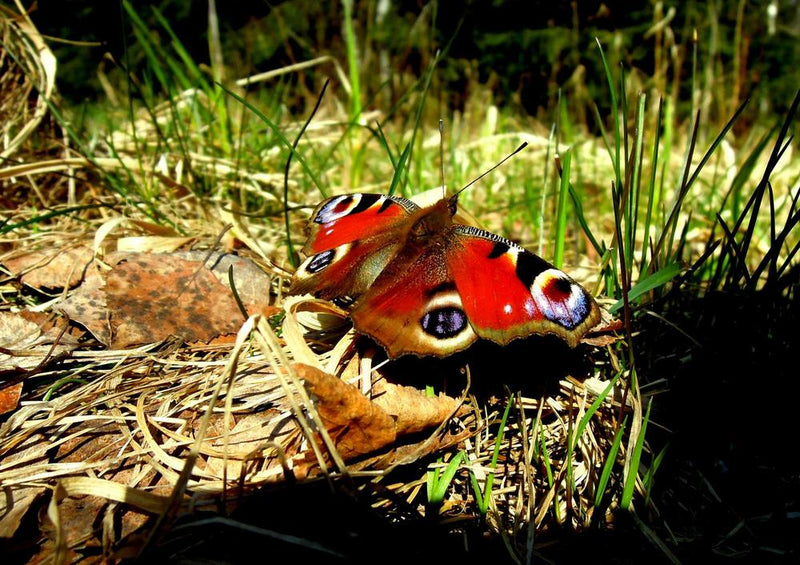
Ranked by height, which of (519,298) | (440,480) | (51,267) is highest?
(519,298)

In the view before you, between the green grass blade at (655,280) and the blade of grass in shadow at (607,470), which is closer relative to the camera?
the blade of grass in shadow at (607,470)

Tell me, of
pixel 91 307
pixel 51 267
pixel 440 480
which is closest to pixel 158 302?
pixel 91 307

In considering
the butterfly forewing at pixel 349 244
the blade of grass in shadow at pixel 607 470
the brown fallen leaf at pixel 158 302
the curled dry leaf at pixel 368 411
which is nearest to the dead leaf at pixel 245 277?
the brown fallen leaf at pixel 158 302

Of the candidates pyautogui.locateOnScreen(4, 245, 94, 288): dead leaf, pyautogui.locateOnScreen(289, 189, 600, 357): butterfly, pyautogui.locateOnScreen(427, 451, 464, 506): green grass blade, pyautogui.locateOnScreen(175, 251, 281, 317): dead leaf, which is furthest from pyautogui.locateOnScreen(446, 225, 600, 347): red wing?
pyautogui.locateOnScreen(4, 245, 94, 288): dead leaf

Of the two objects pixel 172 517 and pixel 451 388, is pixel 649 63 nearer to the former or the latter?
pixel 451 388

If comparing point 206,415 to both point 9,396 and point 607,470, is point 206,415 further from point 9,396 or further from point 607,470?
point 607,470

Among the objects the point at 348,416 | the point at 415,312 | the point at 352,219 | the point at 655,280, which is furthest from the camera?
the point at 352,219

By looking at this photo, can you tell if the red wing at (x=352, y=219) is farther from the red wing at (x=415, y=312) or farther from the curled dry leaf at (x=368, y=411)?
the curled dry leaf at (x=368, y=411)
